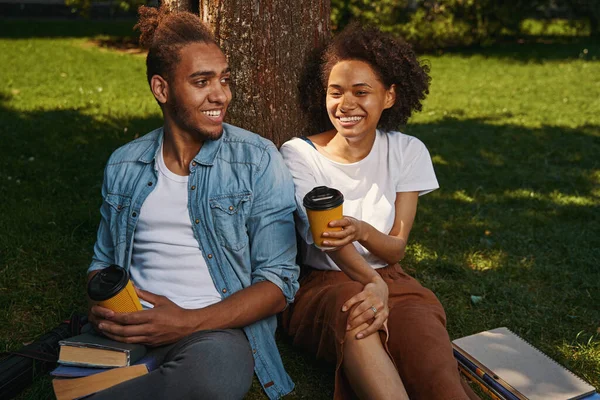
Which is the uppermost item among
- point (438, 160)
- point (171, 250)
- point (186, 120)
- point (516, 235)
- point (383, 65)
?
point (383, 65)

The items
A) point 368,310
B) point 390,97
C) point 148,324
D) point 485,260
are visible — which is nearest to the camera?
point 148,324

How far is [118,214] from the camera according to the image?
9.72 ft

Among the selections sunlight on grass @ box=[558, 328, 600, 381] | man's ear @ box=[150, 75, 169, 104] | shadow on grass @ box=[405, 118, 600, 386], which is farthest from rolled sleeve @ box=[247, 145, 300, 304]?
sunlight on grass @ box=[558, 328, 600, 381]

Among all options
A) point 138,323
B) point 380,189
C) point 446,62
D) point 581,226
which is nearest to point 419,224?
point 581,226

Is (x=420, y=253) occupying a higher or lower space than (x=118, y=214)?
lower

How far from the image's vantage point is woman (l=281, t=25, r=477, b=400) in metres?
2.72

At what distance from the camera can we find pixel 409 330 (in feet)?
9.07

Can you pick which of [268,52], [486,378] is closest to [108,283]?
[268,52]

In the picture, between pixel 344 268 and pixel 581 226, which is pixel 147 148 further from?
pixel 581 226

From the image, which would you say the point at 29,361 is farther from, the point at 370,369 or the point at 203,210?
the point at 370,369

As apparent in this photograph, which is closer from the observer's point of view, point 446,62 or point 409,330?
point 409,330

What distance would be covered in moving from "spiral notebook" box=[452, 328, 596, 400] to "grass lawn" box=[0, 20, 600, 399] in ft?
1.02

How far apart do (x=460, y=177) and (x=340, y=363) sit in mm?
3835

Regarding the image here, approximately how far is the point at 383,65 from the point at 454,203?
2.60m
